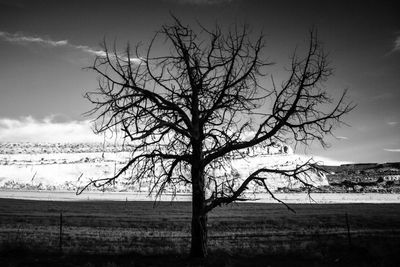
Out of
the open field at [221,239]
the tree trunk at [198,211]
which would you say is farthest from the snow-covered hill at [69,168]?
the tree trunk at [198,211]

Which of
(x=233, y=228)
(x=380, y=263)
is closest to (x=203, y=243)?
(x=380, y=263)

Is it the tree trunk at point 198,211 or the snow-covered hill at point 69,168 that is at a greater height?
the snow-covered hill at point 69,168

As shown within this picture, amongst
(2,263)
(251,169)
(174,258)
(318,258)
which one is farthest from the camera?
(251,169)

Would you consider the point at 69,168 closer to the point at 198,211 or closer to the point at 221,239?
the point at 221,239

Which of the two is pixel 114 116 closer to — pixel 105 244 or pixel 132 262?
pixel 132 262

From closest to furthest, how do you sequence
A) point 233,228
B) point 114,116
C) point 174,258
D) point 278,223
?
point 114,116
point 174,258
point 233,228
point 278,223

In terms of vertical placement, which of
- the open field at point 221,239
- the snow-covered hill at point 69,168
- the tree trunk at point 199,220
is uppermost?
the snow-covered hill at point 69,168

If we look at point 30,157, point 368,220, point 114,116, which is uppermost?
point 30,157

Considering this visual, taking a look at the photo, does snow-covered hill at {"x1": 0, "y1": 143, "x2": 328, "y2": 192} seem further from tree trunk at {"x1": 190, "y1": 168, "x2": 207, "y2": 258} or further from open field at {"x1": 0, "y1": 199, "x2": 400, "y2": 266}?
tree trunk at {"x1": 190, "y1": 168, "x2": 207, "y2": 258}

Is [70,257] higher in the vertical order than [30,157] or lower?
lower

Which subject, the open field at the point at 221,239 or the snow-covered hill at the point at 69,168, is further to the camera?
the snow-covered hill at the point at 69,168

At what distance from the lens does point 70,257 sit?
11695 mm

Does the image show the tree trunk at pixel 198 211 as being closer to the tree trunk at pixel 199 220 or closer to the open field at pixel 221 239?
the tree trunk at pixel 199 220

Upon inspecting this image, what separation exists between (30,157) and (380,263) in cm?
9360
